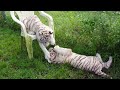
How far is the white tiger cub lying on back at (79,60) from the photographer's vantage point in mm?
3393

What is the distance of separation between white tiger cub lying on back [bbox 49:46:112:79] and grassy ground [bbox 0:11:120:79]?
53 millimetres

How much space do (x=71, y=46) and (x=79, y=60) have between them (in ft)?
1.13

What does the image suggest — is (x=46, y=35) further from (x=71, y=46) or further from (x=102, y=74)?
(x=102, y=74)

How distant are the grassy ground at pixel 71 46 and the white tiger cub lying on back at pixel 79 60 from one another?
53mm

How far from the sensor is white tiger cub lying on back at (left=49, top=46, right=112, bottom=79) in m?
3.39

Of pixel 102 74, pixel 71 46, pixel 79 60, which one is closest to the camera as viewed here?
pixel 102 74

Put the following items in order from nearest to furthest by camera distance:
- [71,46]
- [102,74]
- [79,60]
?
[102,74]
[79,60]
[71,46]

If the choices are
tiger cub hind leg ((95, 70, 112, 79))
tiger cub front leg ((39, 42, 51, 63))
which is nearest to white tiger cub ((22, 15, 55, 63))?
tiger cub front leg ((39, 42, 51, 63))

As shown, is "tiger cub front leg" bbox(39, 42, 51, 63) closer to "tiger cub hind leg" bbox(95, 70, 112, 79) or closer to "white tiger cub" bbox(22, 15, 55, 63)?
"white tiger cub" bbox(22, 15, 55, 63)

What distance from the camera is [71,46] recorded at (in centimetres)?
376

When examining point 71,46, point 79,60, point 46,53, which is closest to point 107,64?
point 79,60

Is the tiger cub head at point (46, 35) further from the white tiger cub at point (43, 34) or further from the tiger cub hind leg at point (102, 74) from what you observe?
the tiger cub hind leg at point (102, 74)

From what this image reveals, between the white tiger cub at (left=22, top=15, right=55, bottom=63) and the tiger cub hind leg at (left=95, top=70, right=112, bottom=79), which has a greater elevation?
the white tiger cub at (left=22, top=15, right=55, bottom=63)
